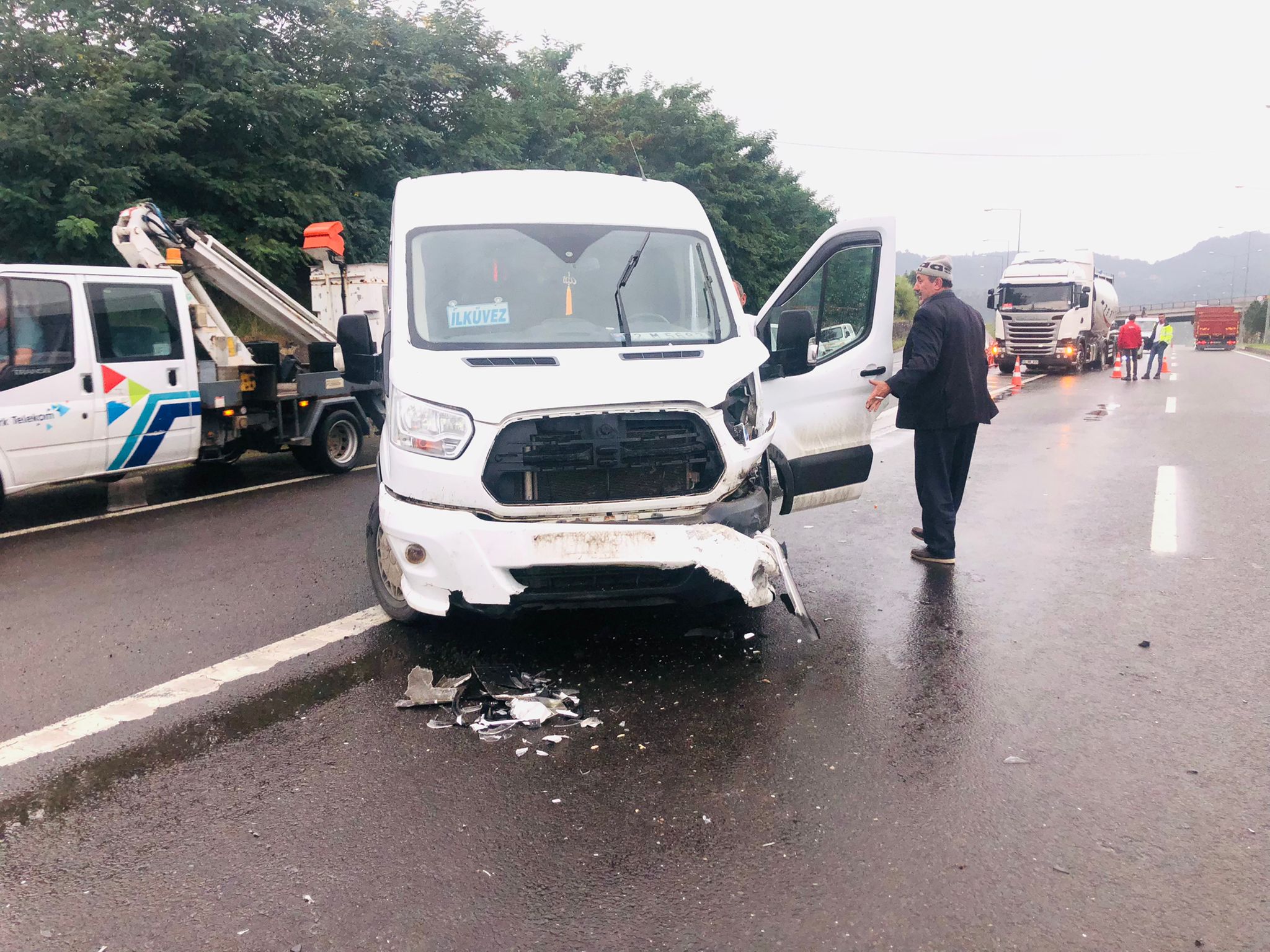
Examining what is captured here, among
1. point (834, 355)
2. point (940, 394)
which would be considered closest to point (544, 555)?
point (834, 355)

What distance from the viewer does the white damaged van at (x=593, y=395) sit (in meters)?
4.28

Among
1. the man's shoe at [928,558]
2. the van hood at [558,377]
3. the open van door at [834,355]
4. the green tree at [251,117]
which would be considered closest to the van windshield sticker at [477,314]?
the van hood at [558,377]

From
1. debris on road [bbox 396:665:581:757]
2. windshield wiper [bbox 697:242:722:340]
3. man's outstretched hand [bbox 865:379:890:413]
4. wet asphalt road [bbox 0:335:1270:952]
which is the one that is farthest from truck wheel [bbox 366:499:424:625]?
man's outstretched hand [bbox 865:379:890:413]

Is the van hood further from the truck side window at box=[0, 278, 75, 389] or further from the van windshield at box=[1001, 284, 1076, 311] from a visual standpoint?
the van windshield at box=[1001, 284, 1076, 311]

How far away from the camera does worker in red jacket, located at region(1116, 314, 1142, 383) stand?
24.6 metres

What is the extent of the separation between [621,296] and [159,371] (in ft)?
17.1

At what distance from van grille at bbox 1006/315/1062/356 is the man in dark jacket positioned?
23.8 meters

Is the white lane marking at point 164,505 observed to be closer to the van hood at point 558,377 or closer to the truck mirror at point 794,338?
the van hood at point 558,377

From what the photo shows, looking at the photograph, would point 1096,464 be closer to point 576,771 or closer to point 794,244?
point 576,771

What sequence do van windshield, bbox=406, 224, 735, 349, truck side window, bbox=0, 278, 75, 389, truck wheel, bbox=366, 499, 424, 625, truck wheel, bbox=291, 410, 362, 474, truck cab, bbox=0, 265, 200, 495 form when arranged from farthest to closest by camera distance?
truck wheel, bbox=291, 410, 362, 474, truck cab, bbox=0, 265, 200, 495, truck side window, bbox=0, 278, 75, 389, truck wheel, bbox=366, 499, 424, 625, van windshield, bbox=406, 224, 735, 349

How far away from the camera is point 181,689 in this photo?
177 inches

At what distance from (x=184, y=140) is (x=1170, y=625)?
13.8 m

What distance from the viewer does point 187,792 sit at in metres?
3.55

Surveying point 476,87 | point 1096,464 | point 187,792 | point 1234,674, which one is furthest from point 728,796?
point 476,87
